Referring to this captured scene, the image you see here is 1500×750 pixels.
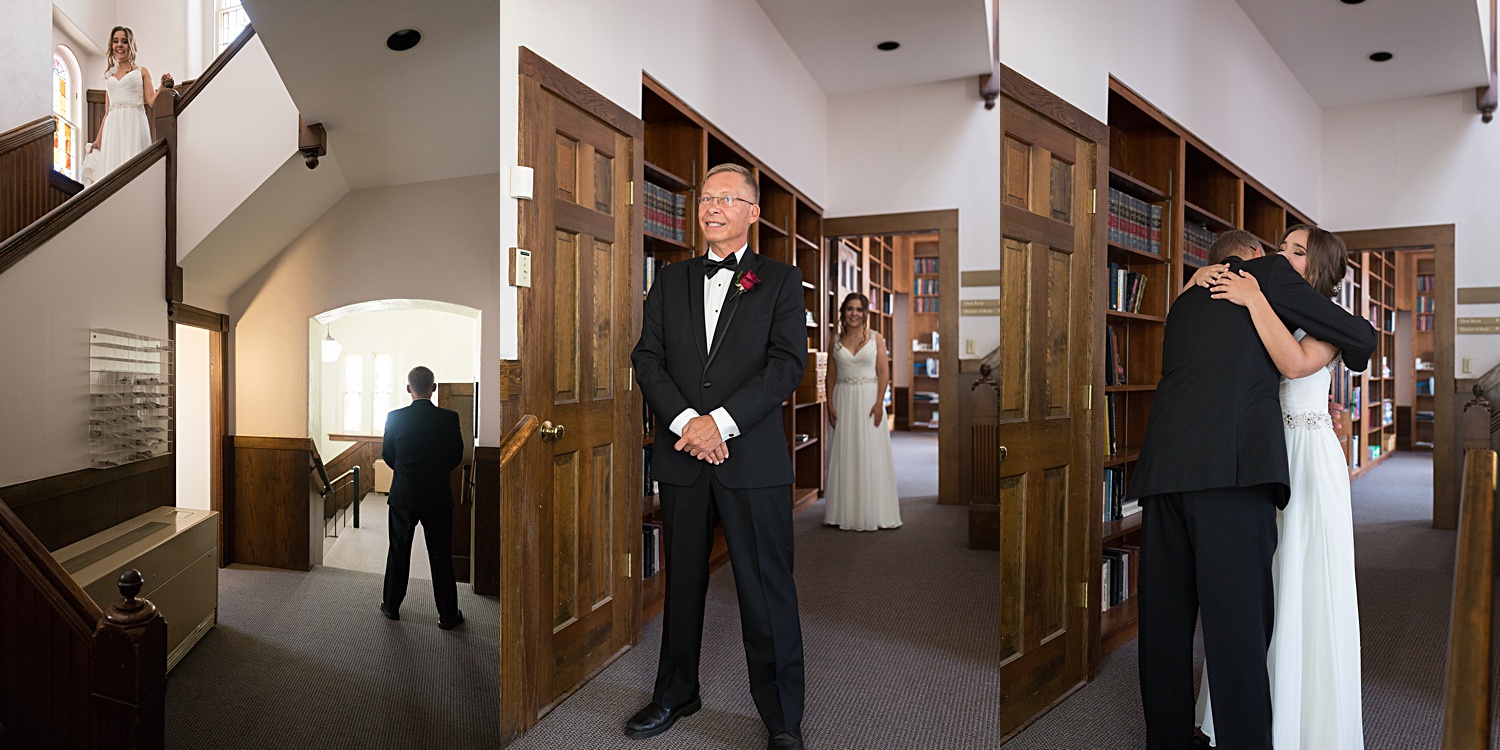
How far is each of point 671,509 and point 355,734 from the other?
1.32 metres

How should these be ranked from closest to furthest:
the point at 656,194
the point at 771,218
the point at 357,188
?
1. the point at 357,188
2. the point at 656,194
3. the point at 771,218

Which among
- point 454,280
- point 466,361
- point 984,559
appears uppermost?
Result: point 454,280

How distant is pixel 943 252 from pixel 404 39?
459 centimetres

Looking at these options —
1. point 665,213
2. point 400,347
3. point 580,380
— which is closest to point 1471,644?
point 400,347

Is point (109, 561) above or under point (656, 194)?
under

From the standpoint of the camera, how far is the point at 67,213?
0.52m

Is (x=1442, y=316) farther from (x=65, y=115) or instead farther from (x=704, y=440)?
(x=65, y=115)

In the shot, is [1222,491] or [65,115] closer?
[65,115]

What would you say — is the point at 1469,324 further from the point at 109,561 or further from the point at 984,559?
the point at 109,561

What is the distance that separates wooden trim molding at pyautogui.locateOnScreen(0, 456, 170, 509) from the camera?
0.55 meters

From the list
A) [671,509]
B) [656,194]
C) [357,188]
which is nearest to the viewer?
[357,188]

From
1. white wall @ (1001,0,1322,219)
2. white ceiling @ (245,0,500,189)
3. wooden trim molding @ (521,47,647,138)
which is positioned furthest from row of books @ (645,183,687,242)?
white ceiling @ (245,0,500,189)

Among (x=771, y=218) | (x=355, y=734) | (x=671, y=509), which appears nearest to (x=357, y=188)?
(x=355, y=734)

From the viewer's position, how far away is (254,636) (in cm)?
76
